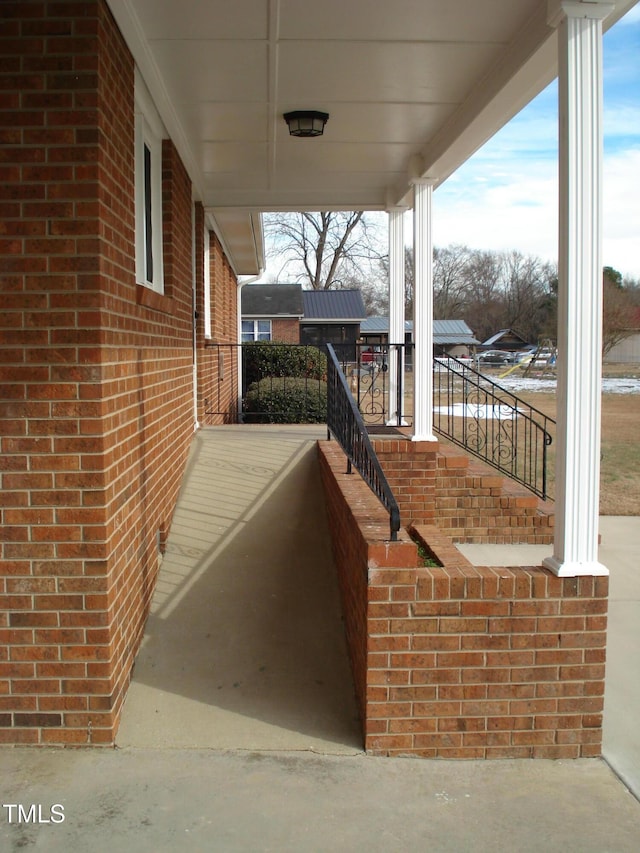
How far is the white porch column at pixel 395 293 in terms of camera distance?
312 inches

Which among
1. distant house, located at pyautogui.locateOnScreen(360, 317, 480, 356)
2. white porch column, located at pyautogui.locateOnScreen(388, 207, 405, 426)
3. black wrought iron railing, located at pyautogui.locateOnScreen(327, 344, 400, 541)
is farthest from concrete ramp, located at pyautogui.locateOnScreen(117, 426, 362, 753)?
distant house, located at pyautogui.locateOnScreen(360, 317, 480, 356)

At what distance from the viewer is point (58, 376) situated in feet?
10.6

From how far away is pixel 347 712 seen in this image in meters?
3.68

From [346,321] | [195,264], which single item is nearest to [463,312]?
[346,321]

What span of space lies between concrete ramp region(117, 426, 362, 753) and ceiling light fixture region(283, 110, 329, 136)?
254 centimetres

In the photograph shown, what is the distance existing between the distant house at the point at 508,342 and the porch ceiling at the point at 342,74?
183 ft

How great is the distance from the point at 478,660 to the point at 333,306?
1354 inches

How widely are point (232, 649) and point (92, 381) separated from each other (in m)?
1.75

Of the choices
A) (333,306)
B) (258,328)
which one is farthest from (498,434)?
(333,306)

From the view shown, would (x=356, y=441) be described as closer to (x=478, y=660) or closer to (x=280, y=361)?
(x=478, y=660)

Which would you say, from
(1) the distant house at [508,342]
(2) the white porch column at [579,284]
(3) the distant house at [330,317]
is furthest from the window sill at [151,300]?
(1) the distant house at [508,342]

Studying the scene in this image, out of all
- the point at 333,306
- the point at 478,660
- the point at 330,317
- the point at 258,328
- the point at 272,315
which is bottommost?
the point at 478,660

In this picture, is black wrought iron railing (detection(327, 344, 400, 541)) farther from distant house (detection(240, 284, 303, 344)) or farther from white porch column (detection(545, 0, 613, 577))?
distant house (detection(240, 284, 303, 344))

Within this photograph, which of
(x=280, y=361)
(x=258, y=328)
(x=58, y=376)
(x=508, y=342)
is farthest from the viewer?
(x=508, y=342)
